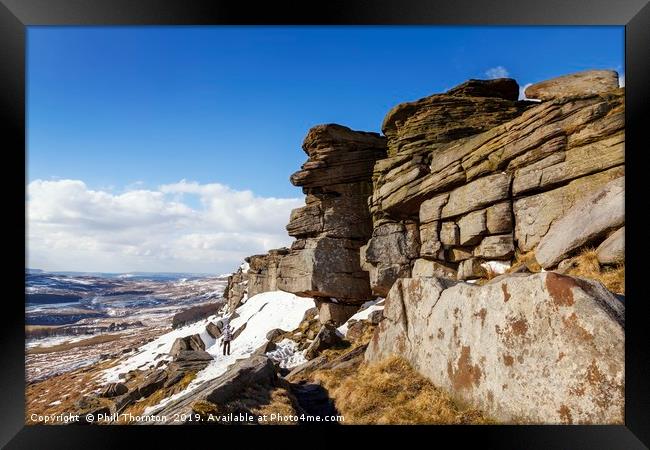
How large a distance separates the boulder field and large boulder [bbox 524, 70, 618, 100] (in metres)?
0.06

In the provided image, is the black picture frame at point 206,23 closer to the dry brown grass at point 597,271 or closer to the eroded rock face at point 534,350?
the dry brown grass at point 597,271

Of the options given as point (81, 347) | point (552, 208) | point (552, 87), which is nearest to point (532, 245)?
point (552, 208)

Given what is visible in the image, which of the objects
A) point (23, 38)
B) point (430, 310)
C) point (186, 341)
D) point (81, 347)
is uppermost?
point (23, 38)

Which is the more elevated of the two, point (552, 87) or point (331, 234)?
point (552, 87)

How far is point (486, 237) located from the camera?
15836 mm

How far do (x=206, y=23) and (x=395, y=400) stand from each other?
33.3 ft

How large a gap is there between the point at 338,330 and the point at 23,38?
20308 mm

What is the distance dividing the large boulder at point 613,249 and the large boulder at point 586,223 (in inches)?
22.0

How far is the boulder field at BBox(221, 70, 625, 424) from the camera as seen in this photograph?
550cm

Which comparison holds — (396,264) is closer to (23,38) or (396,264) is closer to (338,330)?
(338,330)

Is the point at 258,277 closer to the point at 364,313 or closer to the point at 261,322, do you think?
the point at 261,322

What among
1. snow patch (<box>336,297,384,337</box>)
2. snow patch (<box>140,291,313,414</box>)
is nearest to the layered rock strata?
snow patch (<box>336,297,384,337</box>)

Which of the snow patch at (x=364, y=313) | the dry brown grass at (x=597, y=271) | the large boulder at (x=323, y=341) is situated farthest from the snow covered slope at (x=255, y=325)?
the dry brown grass at (x=597, y=271)

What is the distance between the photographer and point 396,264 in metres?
22.1
